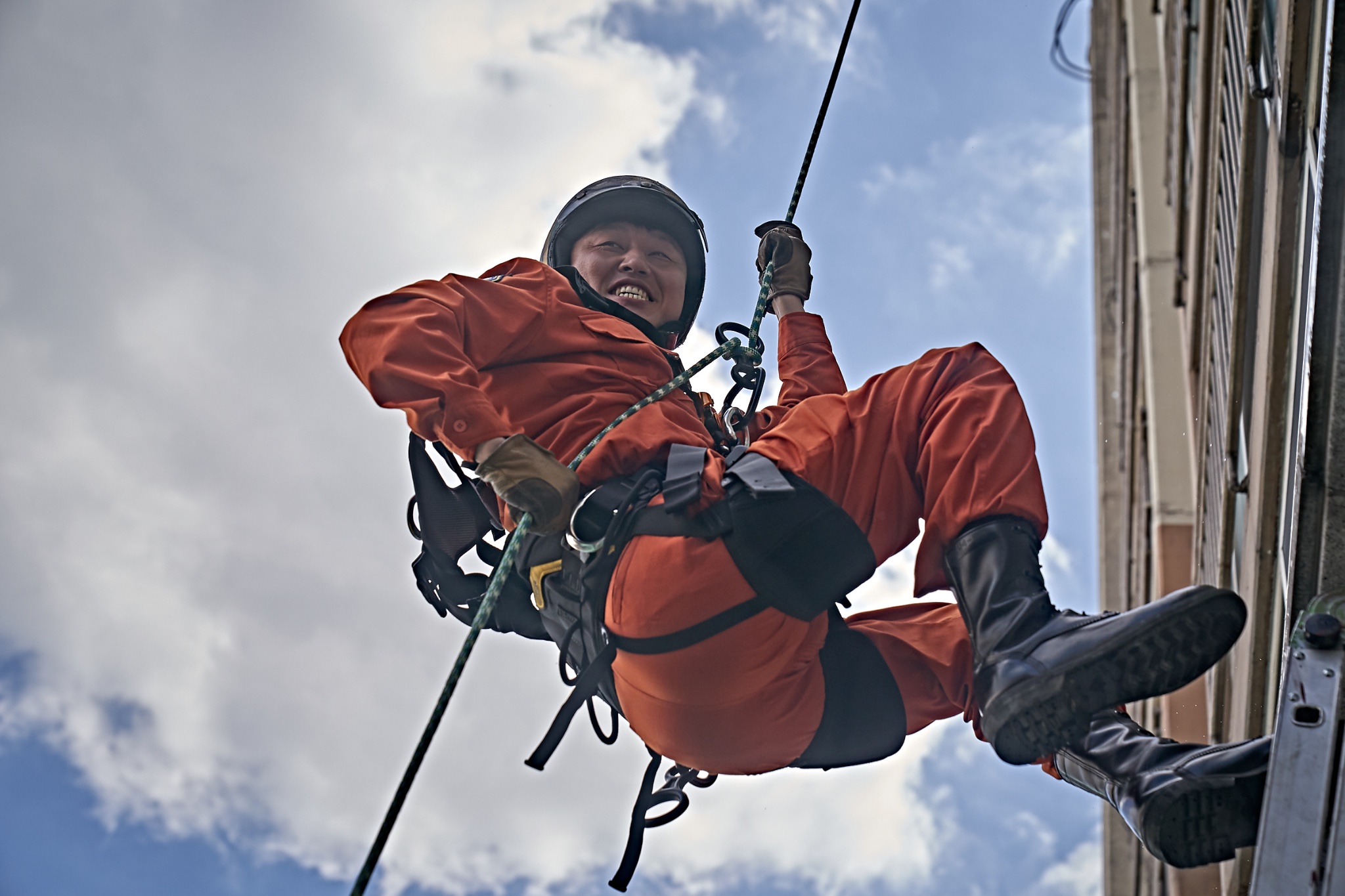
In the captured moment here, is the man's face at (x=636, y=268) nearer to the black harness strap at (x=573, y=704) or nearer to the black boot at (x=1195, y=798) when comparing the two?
the black harness strap at (x=573, y=704)

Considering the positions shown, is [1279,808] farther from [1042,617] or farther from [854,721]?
[854,721]

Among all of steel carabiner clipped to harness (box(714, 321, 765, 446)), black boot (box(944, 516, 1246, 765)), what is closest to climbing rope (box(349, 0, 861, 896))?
steel carabiner clipped to harness (box(714, 321, 765, 446))

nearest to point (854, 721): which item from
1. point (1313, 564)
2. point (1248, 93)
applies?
point (1313, 564)

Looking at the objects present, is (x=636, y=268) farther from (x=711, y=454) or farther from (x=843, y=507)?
(x=843, y=507)

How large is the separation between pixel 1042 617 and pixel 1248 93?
3.14 m

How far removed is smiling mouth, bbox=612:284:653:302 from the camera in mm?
4227

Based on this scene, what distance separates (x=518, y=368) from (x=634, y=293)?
0.72 m

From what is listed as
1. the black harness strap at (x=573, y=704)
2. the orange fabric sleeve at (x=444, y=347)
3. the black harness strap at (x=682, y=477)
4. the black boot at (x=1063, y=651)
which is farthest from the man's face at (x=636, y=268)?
the black boot at (x=1063, y=651)

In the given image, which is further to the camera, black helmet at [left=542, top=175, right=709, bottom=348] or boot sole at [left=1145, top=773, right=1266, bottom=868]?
black helmet at [left=542, top=175, right=709, bottom=348]

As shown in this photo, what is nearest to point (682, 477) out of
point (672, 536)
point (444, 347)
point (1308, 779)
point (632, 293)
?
point (672, 536)

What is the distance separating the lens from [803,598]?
3158 mm

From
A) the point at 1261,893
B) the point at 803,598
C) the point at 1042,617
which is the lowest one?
the point at 1261,893

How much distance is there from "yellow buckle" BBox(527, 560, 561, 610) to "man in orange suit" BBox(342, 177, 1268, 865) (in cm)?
23

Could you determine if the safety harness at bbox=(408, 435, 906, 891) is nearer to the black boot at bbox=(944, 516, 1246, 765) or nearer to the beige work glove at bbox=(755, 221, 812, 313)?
the black boot at bbox=(944, 516, 1246, 765)
